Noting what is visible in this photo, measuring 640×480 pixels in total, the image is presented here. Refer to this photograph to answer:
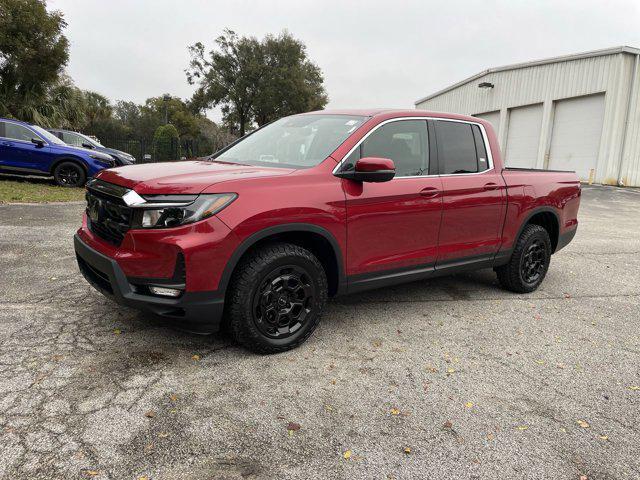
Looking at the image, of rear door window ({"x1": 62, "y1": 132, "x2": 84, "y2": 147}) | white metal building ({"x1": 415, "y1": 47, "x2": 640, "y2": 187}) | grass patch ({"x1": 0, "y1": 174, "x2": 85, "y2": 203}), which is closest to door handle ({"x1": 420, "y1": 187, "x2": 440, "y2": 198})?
grass patch ({"x1": 0, "y1": 174, "x2": 85, "y2": 203})

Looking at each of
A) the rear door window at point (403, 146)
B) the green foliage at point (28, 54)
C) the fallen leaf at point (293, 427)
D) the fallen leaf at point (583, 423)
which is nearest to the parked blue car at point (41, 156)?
the green foliage at point (28, 54)

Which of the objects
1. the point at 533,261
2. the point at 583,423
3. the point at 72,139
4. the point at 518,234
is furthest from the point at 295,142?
the point at 72,139

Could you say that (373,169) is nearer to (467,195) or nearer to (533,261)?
(467,195)

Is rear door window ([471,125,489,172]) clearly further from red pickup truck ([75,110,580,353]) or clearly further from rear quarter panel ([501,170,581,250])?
rear quarter panel ([501,170,581,250])

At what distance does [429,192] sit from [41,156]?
10564mm

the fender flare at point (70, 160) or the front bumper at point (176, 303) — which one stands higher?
the fender flare at point (70, 160)

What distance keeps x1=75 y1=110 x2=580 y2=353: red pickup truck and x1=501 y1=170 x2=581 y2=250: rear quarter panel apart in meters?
0.03

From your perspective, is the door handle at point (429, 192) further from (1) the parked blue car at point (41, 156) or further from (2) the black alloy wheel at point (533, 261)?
(1) the parked blue car at point (41, 156)

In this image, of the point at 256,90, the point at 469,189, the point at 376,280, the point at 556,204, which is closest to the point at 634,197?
the point at 556,204

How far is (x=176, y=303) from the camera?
3.04m

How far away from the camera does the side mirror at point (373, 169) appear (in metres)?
3.45

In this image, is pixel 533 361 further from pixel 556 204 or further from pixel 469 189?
pixel 556 204

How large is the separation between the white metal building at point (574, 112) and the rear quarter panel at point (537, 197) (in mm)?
17058

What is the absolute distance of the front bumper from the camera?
3047 millimetres
